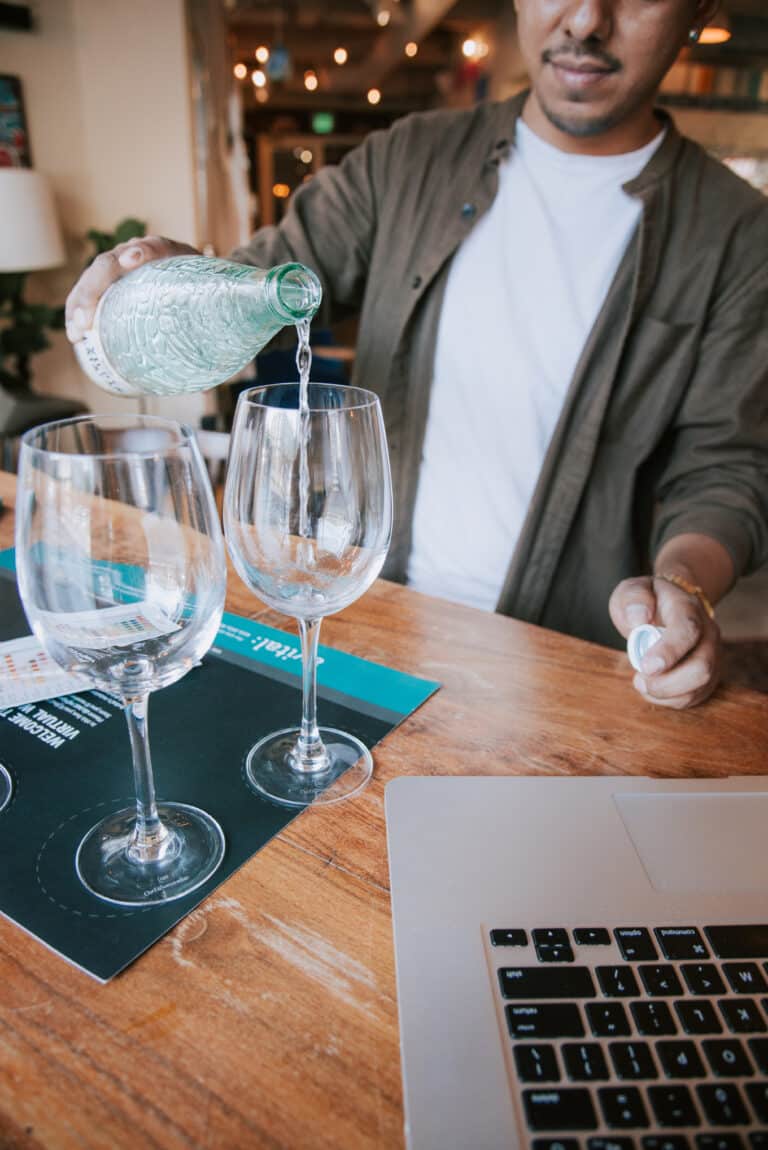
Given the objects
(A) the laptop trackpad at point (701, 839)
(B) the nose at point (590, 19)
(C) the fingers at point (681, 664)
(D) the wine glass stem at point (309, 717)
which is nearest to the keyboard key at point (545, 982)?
(A) the laptop trackpad at point (701, 839)

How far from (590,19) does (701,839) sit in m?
1.05

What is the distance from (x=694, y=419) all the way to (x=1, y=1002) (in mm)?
1141

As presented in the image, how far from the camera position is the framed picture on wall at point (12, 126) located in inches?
135

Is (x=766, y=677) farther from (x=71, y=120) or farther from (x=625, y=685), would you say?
(x=71, y=120)

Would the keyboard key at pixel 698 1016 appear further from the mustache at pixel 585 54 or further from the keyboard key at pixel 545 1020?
the mustache at pixel 585 54

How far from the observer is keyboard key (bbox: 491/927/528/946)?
1.38 feet

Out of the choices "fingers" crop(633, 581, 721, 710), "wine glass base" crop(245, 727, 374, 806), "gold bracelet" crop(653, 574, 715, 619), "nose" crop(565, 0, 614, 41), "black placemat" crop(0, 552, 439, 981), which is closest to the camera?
"black placemat" crop(0, 552, 439, 981)

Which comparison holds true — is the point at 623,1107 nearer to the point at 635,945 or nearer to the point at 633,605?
the point at 635,945

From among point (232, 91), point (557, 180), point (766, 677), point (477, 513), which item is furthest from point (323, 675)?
point (232, 91)

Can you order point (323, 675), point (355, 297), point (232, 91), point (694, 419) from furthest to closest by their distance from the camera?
1. point (232, 91)
2. point (355, 297)
3. point (694, 419)
4. point (323, 675)

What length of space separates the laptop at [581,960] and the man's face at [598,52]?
3.23 ft

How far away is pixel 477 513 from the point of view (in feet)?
4.17

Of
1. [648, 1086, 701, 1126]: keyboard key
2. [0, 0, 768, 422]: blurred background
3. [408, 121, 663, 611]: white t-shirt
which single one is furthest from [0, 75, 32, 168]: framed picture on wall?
[648, 1086, 701, 1126]: keyboard key

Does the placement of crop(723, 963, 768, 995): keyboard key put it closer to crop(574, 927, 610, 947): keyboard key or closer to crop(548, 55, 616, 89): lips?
crop(574, 927, 610, 947): keyboard key
